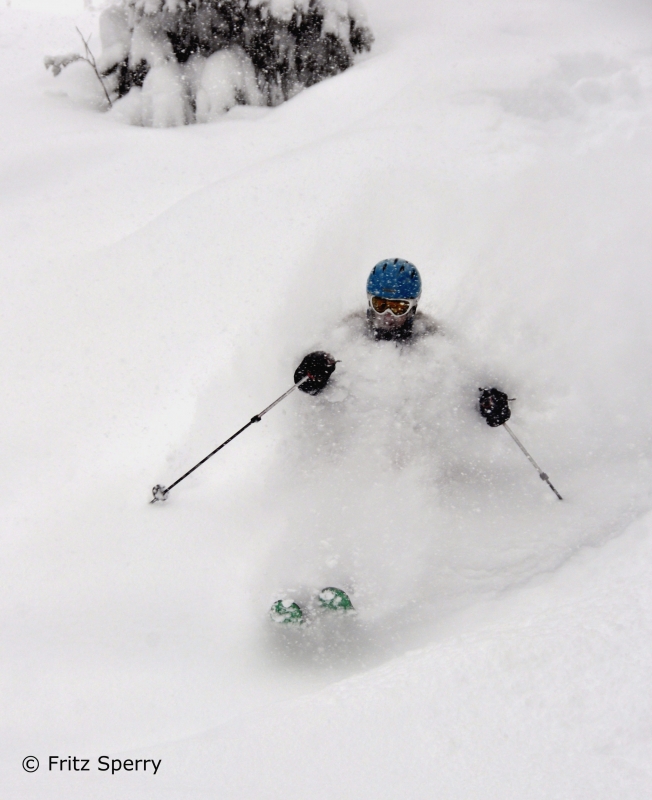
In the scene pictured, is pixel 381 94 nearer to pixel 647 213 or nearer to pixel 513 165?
pixel 513 165

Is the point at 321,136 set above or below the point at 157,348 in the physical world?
above

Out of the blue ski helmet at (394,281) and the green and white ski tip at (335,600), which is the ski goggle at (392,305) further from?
the green and white ski tip at (335,600)

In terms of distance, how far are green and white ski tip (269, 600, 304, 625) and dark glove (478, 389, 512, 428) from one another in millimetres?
1916

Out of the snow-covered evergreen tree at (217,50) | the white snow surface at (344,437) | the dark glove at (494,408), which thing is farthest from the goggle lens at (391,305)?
the snow-covered evergreen tree at (217,50)

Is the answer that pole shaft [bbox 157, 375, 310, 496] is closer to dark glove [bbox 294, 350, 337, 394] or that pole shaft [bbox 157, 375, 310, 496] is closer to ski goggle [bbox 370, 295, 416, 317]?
dark glove [bbox 294, 350, 337, 394]

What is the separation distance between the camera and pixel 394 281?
3.94m

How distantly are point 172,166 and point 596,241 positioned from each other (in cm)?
493

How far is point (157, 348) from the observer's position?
4387 millimetres

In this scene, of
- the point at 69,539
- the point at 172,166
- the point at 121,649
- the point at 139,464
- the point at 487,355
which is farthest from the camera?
the point at 172,166

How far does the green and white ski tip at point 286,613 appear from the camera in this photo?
3184 millimetres

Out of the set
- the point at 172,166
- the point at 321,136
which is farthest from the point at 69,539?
the point at 321,136

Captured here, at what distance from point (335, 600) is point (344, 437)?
135 cm

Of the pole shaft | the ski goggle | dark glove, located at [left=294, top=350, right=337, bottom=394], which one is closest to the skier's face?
the ski goggle

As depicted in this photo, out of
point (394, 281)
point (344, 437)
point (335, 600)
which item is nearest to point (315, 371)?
point (344, 437)
